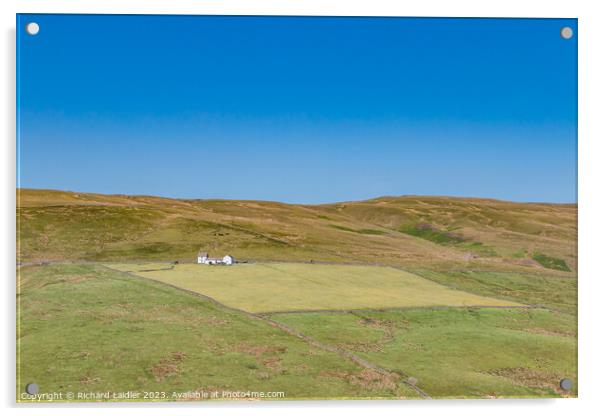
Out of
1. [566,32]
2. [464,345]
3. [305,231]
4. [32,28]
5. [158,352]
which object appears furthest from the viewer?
[305,231]

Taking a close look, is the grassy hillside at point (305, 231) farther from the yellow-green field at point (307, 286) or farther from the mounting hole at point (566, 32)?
the mounting hole at point (566, 32)

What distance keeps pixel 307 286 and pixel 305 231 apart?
249 cm

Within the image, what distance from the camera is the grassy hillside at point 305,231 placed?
13977 mm

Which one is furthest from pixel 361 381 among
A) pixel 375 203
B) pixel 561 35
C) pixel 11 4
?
pixel 11 4

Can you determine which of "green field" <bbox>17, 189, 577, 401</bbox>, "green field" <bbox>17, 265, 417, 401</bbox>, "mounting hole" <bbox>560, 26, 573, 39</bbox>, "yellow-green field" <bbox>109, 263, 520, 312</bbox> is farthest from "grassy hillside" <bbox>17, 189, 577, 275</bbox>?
"mounting hole" <bbox>560, 26, 573, 39</bbox>

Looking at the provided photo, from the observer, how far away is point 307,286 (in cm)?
1405

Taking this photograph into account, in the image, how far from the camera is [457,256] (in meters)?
15.9

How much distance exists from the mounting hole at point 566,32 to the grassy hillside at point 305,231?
4794mm

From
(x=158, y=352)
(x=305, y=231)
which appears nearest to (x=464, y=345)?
(x=305, y=231)

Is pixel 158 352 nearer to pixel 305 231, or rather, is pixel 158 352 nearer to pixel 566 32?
pixel 305 231

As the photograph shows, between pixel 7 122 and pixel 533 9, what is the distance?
14456 millimetres

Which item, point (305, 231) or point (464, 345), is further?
point (305, 231)

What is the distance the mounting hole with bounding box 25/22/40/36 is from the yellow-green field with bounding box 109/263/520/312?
6.78m

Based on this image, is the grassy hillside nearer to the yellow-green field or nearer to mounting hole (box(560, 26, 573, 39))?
the yellow-green field
